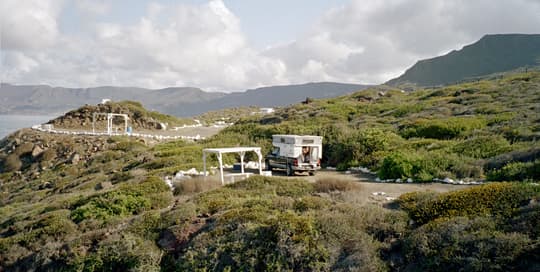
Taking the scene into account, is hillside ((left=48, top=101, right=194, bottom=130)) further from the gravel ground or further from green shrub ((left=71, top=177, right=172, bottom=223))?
the gravel ground

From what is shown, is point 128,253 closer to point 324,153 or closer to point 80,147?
point 324,153

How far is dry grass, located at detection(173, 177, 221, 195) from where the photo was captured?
40.5ft

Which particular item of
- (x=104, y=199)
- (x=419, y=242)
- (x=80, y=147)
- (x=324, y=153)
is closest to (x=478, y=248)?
(x=419, y=242)

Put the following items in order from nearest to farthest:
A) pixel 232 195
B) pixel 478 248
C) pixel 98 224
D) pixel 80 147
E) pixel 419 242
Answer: pixel 478 248 → pixel 419 242 → pixel 98 224 → pixel 232 195 → pixel 80 147

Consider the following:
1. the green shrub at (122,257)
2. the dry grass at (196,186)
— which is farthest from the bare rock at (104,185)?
the green shrub at (122,257)

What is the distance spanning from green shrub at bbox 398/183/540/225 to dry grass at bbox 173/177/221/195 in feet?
19.3

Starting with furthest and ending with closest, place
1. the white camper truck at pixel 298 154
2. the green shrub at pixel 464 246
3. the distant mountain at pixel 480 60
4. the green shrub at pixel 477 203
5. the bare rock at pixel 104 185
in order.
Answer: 1. the distant mountain at pixel 480 60
2. the bare rock at pixel 104 185
3. the white camper truck at pixel 298 154
4. the green shrub at pixel 477 203
5. the green shrub at pixel 464 246

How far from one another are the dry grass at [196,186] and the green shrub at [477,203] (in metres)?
5.89

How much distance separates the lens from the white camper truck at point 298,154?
1536 cm

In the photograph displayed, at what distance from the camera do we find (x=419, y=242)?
6.88m

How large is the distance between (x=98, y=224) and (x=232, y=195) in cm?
327

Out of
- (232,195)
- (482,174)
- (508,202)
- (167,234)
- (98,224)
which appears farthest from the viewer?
(482,174)

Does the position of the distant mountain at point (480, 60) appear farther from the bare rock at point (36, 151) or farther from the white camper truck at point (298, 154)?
the bare rock at point (36, 151)

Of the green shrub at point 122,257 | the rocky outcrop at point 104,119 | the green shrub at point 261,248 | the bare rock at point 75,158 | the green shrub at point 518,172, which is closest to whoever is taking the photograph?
the green shrub at point 261,248
